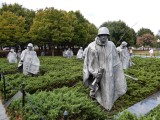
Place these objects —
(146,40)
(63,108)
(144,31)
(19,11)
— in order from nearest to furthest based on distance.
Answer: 1. (63,108)
2. (19,11)
3. (146,40)
4. (144,31)

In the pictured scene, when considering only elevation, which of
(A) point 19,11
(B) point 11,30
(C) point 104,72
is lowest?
(C) point 104,72

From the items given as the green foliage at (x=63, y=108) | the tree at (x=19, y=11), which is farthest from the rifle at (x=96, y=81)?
the tree at (x=19, y=11)

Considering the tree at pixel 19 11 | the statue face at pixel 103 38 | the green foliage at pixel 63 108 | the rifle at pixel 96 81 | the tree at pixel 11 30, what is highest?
the tree at pixel 19 11

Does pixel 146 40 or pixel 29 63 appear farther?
pixel 146 40

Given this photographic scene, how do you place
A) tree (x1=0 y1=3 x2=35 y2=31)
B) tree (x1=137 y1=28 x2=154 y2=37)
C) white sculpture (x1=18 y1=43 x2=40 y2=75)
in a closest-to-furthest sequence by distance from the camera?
white sculpture (x1=18 y1=43 x2=40 y2=75)
tree (x1=0 y1=3 x2=35 y2=31)
tree (x1=137 y1=28 x2=154 y2=37)

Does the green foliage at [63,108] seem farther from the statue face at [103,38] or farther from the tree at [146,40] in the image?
the tree at [146,40]

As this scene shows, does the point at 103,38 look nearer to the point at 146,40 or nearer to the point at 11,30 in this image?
the point at 11,30

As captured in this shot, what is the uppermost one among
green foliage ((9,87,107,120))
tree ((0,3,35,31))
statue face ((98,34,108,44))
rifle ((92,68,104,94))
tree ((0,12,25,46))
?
tree ((0,3,35,31))

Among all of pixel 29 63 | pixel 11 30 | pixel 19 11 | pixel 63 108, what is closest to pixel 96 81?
pixel 63 108

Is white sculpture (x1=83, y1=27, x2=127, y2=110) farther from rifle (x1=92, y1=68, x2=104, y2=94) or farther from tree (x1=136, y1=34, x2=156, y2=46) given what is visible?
tree (x1=136, y1=34, x2=156, y2=46)

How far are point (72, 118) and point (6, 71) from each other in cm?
1192

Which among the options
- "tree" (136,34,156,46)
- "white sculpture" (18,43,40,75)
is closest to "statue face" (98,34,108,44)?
"white sculpture" (18,43,40,75)

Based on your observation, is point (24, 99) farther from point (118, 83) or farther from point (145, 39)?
point (145, 39)

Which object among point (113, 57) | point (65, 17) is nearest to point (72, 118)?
point (113, 57)
